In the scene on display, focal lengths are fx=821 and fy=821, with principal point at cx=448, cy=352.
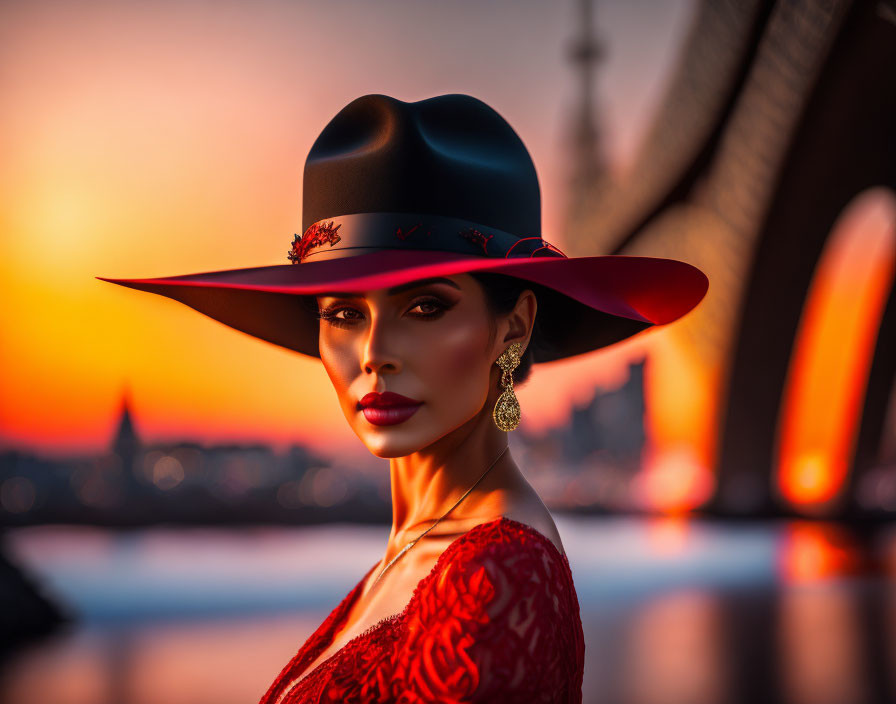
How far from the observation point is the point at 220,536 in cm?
1302

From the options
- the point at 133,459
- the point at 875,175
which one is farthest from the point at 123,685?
the point at 875,175

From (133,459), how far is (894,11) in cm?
1102

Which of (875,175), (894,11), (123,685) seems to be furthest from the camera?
(875,175)

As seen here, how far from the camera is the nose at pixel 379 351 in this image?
1.30m

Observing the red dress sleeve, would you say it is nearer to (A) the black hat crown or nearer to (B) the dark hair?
(B) the dark hair

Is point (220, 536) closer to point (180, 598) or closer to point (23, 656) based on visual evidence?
point (180, 598)

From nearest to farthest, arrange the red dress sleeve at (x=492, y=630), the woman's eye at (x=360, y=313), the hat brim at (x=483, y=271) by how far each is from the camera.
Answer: the red dress sleeve at (x=492, y=630) → the hat brim at (x=483, y=271) → the woman's eye at (x=360, y=313)

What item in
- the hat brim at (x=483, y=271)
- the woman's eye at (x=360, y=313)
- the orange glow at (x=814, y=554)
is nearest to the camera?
the hat brim at (x=483, y=271)

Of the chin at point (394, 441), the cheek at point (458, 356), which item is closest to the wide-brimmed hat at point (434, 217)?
the cheek at point (458, 356)

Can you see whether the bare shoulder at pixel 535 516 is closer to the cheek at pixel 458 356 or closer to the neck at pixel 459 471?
the neck at pixel 459 471

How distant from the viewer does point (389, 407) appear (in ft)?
4.33

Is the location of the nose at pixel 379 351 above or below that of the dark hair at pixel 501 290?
below

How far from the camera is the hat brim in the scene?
122cm

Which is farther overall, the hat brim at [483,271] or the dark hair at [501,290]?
the dark hair at [501,290]
